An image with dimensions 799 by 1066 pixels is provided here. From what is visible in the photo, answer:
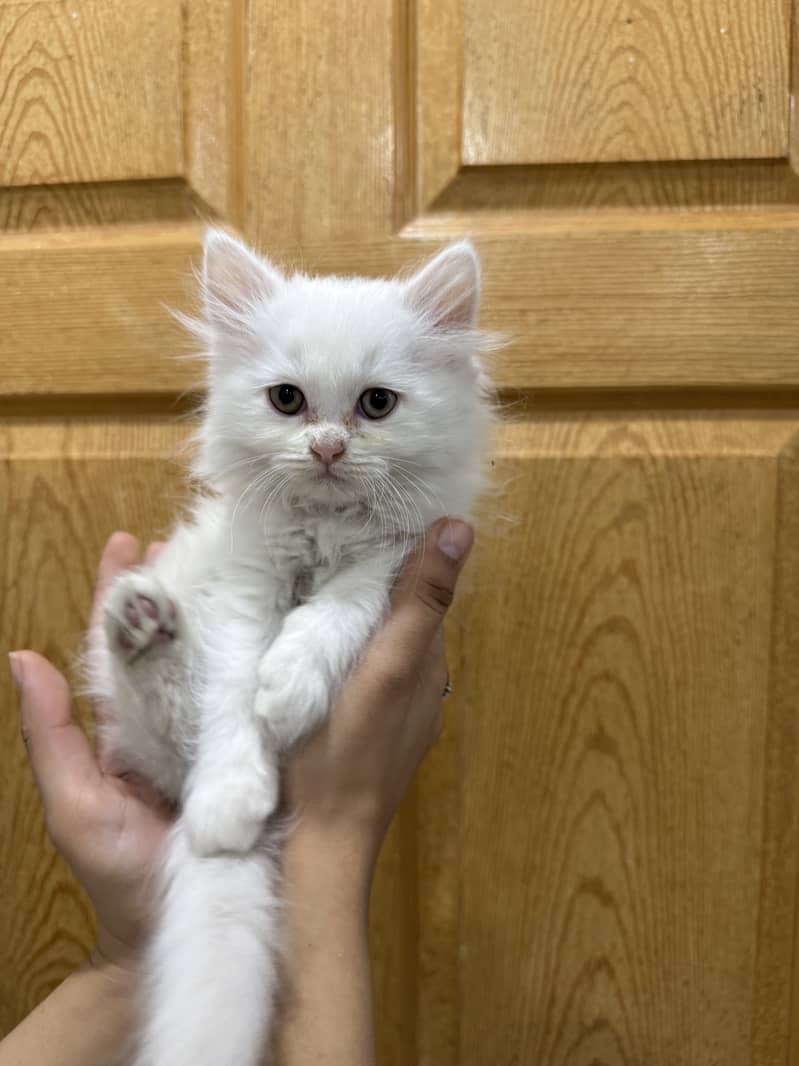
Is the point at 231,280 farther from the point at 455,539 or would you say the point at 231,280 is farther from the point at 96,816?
the point at 96,816

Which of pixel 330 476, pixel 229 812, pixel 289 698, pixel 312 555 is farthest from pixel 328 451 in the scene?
pixel 229 812

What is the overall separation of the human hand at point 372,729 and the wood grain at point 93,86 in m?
0.87

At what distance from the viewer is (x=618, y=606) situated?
1290 mm

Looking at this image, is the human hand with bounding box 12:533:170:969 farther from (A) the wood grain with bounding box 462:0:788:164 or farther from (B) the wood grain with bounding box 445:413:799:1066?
(A) the wood grain with bounding box 462:0:788:164

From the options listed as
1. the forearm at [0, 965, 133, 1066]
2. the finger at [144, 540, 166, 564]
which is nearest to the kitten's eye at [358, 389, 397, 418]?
the finger at [144, 540, 166, 564]

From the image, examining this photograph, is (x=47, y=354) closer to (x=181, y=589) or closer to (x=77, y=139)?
(x=77, y=139)

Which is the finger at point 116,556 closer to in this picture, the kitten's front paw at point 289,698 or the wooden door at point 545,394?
the wooden door at point 545,394

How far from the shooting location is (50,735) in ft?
3.51

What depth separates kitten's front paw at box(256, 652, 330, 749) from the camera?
0.88 metres

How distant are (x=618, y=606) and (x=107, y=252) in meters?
1.04

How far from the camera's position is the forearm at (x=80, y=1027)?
0.97 m

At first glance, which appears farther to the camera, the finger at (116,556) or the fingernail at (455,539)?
the finger at (116,556)

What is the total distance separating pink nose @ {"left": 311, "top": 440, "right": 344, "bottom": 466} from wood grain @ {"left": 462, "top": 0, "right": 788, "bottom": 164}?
0.67 m

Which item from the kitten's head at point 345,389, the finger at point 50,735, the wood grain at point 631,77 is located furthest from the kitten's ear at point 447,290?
the finger at point 50,735
